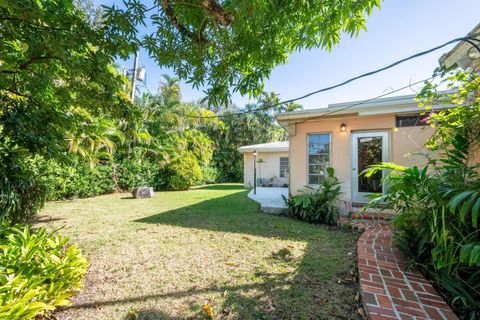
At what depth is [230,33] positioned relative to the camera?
2713 mm

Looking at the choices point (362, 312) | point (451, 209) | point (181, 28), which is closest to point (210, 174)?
point (181, 28)

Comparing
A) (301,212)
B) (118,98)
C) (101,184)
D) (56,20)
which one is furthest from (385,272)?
(101,184)

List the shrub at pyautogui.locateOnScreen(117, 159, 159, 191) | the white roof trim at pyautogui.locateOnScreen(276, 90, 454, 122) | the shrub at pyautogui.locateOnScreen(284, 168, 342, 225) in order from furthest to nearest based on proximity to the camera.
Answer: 1. the shrub at pyautogui.locateOnScreen(117, 159, 159, 191)
2. the shrub at pyautogui.locateOnScreen(284, 168, 342, 225)
3. the white roof trim at pyautogui.locateOnScreen(276, 90, 454, 122)

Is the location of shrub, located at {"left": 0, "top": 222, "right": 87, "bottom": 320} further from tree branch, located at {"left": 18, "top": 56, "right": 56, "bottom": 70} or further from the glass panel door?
the glass panel door

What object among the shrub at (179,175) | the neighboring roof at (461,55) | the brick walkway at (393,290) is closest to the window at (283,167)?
the shrub at (179,175)

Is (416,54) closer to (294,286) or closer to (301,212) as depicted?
(294,286)

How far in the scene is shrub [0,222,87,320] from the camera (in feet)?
6.83

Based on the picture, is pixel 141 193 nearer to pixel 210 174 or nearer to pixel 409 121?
pixel 210 174

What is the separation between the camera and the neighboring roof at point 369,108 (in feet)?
19.4

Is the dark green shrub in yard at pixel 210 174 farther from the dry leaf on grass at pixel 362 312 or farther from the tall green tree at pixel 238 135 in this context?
the dry leaf on grass at pixel 362 312

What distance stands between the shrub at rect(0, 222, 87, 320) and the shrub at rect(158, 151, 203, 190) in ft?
36.5

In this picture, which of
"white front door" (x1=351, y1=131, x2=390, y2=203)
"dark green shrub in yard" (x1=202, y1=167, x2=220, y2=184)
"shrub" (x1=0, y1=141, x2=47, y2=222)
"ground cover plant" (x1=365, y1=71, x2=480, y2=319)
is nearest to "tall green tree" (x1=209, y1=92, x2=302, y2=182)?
"dark green shrub in yard" (x1=202, y1=167, x2=220, y2=184)

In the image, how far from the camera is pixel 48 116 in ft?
11.0

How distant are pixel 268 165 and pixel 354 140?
9.68m
